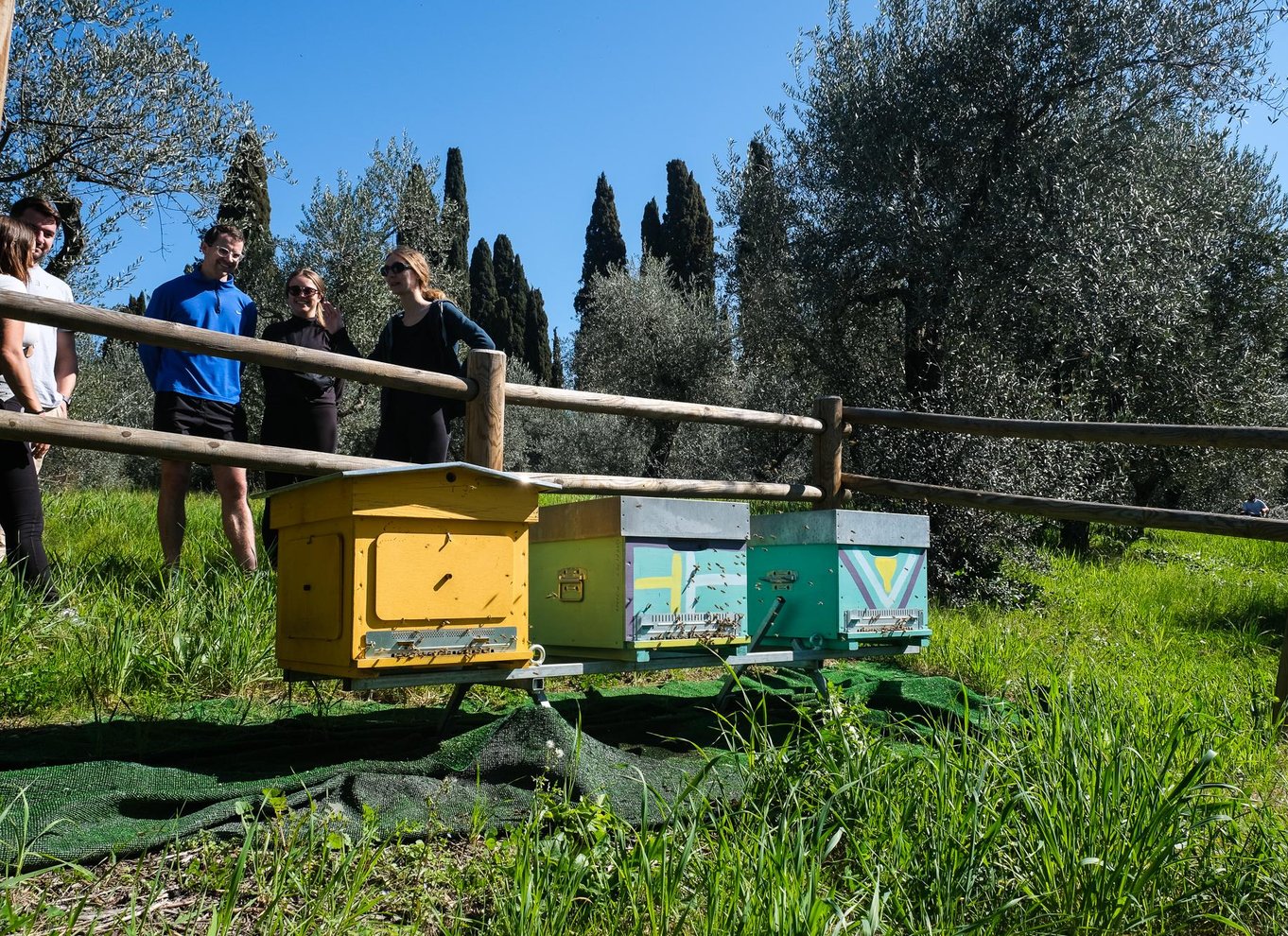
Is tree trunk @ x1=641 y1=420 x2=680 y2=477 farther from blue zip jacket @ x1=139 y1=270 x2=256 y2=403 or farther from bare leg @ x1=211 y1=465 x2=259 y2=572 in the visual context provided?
blue zip jacket @ x1=139 y1=270 x2=256 y2=403

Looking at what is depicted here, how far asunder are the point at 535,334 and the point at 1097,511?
27.2 meters

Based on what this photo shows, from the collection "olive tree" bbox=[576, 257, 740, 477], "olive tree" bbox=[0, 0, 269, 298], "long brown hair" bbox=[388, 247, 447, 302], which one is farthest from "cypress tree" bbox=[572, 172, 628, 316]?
"long brown hair" bbox=[388, 247, 447, 302]

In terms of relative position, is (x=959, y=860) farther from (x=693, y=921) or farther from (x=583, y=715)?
(x=583, y=715)

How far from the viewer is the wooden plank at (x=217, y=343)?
329cm

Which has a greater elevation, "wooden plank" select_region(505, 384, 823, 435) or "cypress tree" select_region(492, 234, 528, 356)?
"cypress tree" select_region(492, 234, 528, 356)

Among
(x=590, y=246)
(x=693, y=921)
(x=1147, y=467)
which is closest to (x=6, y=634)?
(x=693, y=921)

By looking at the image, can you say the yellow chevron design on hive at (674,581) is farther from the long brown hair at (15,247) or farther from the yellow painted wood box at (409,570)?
the long brown hair at (15,247)

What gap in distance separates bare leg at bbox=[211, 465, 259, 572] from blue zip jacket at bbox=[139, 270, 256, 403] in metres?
0.41

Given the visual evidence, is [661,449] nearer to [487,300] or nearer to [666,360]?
[666,360]

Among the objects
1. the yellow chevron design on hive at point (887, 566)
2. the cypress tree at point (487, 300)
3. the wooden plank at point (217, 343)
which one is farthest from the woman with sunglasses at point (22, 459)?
the cypress tree at point (487, 300)

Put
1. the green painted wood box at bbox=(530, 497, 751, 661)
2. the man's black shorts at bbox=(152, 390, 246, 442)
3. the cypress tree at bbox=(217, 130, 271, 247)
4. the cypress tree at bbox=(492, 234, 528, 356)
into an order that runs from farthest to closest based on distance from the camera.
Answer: the cypress tree at bbox=(492, 234, 528, 356), the cypress tree at bbox=(217, 130, 271, 247), the man's black shorts at bbox=(152, 390, 246, 442), the green painted wood box at bbox=(530, 497, 751, 661)

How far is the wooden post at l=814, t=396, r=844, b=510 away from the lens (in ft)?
18.2

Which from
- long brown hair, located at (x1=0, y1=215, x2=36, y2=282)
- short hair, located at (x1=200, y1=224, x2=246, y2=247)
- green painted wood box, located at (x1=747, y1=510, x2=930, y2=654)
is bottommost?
green painted wood box, located at (x1=747, y1=510, x2=930, y2=654)

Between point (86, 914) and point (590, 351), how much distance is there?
17.1 metres
